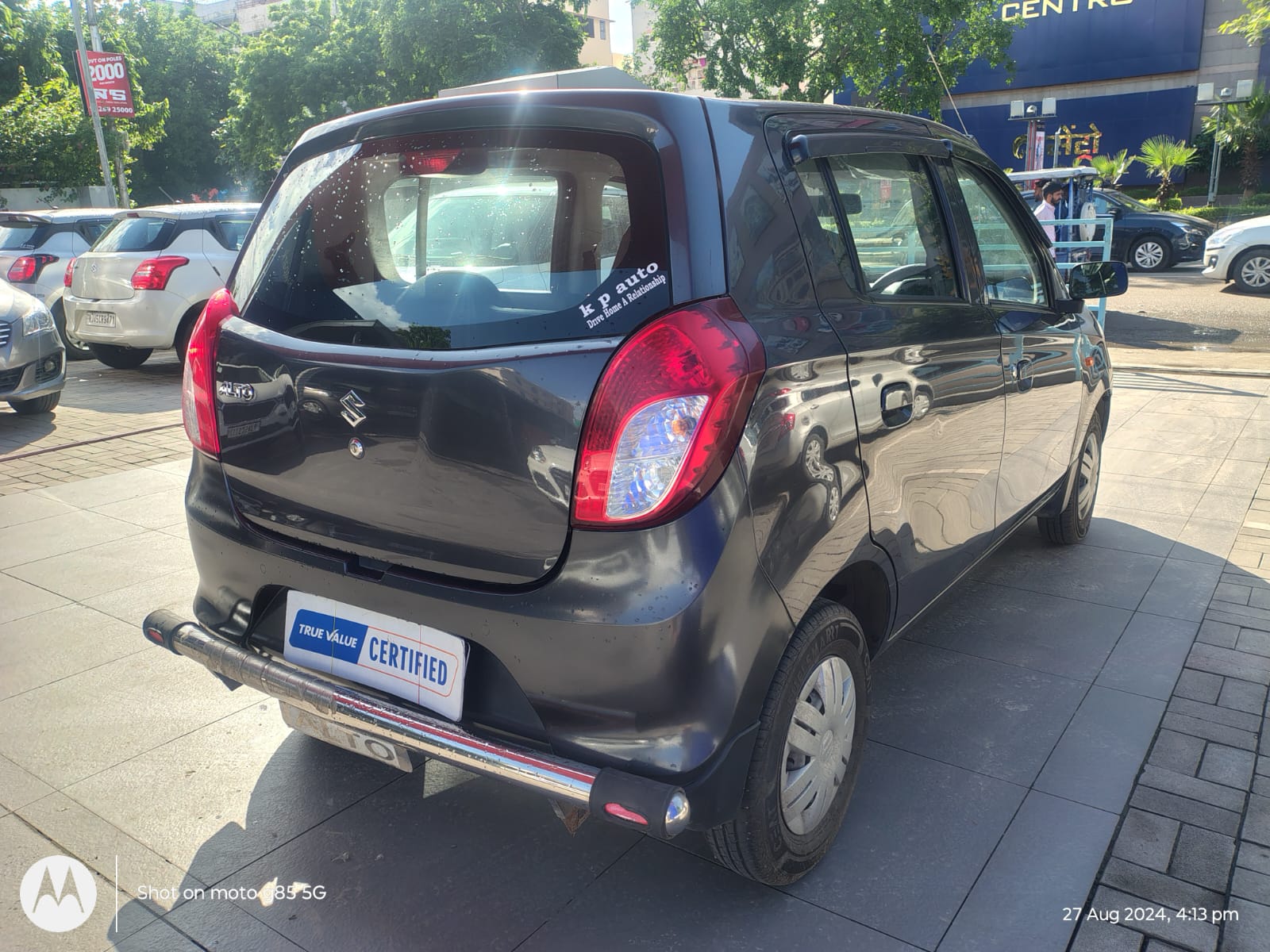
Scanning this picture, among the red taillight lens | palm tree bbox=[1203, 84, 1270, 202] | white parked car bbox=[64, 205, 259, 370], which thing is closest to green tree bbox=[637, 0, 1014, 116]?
palm tree bbox=[1203, 84, 1270, 202]

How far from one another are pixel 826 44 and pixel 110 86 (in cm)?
1503

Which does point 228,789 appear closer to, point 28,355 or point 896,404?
point 896,404

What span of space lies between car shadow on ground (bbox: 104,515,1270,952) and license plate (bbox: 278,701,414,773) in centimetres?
41

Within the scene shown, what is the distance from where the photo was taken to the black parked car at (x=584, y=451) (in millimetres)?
2014

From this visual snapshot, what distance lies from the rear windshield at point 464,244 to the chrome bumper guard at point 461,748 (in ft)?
2.52

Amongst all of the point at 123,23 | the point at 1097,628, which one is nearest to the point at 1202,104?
the point at 1097,628

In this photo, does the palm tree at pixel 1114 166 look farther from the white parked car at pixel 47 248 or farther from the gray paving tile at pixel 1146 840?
the gray paving tile at pixel 1146 840

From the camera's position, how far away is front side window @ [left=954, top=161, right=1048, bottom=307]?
11.1ft

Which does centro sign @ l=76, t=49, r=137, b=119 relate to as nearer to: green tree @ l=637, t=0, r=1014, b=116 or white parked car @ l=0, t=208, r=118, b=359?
white parked car @ l=0, t=208, r=118, b=359

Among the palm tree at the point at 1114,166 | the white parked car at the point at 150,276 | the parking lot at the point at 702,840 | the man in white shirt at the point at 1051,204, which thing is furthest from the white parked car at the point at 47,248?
the palm tree at the point at 1114,166

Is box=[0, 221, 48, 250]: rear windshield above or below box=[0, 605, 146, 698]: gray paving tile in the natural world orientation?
above

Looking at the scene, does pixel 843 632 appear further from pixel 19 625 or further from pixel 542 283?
pixel 19 625

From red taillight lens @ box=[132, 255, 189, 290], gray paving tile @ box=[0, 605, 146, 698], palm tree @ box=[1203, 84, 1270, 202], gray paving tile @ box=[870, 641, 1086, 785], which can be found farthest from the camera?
palm tree @ box=[1203, 84, 1270, 202]

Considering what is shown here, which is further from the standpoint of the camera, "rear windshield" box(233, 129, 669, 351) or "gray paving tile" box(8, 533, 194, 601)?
"gray paving tile" box(8, 533, 194, 601)
